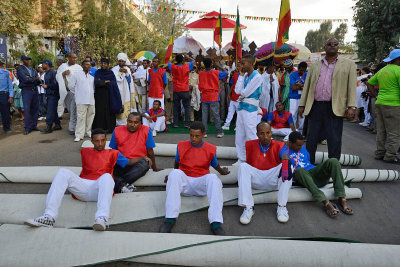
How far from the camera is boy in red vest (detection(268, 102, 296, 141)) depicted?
662 cm

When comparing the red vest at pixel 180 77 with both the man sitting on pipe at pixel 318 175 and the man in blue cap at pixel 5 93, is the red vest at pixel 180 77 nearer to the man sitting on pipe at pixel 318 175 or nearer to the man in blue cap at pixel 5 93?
the man in blue cap at pixel 5 93

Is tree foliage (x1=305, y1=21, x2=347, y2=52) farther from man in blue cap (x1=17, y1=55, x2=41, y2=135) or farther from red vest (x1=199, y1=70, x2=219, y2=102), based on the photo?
man in blue cap (x1=17, y1=55, x2=41, y2=135)

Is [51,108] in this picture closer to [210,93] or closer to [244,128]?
[210,93]

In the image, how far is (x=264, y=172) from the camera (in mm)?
3617

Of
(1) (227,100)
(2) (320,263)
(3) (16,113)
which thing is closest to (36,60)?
(3) (16,113)

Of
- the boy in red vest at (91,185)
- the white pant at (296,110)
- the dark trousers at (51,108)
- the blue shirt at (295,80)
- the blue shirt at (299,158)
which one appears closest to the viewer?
the boy in red vest at (91,185)

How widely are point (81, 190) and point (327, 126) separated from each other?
11.4ft

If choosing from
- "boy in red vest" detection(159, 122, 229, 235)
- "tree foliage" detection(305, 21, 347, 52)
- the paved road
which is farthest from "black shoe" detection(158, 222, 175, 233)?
"tree foliage" detection(305, 21, 347, 52)

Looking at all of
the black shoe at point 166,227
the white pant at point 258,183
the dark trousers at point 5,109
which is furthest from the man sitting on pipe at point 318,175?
the dark trousers at point 5,109

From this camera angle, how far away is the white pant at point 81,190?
2.96 meters

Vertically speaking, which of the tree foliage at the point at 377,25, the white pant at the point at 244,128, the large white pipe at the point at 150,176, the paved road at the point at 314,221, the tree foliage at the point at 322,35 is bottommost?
the paved road at the point at 314,221

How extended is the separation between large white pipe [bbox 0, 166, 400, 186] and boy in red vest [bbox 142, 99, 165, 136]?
3.19 metres

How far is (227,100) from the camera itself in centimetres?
930

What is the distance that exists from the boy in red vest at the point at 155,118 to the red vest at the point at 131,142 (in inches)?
127
